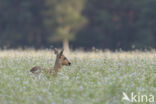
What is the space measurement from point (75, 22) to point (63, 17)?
1.31m

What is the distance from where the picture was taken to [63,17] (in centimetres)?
4641

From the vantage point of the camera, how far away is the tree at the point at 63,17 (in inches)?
1797

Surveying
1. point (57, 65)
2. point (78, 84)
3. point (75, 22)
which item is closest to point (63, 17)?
point (75, 22)

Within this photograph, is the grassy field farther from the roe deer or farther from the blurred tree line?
the blurred tree line

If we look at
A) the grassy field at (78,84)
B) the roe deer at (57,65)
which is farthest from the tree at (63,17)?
the roe deer at (57,65)

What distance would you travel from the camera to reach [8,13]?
47750mm

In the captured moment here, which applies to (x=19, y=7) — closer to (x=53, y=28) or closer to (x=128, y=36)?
(x=53, y=28)

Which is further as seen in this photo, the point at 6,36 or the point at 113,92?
the point at 6,36

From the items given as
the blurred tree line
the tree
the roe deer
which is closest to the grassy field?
the roe deer

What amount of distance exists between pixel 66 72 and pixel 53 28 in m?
36.5

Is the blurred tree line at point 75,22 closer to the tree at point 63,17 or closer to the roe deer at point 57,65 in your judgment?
the tree at point 63,17

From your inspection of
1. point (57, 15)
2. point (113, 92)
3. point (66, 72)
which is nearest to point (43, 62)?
point (66, 72)

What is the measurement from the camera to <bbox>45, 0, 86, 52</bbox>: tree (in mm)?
45656

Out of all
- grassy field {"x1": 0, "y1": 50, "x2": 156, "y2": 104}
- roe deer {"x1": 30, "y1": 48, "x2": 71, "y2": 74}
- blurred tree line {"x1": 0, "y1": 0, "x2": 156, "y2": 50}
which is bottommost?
grassy field {"x1": 0, "y1": 50, "x2": 156, "y2": 104}
